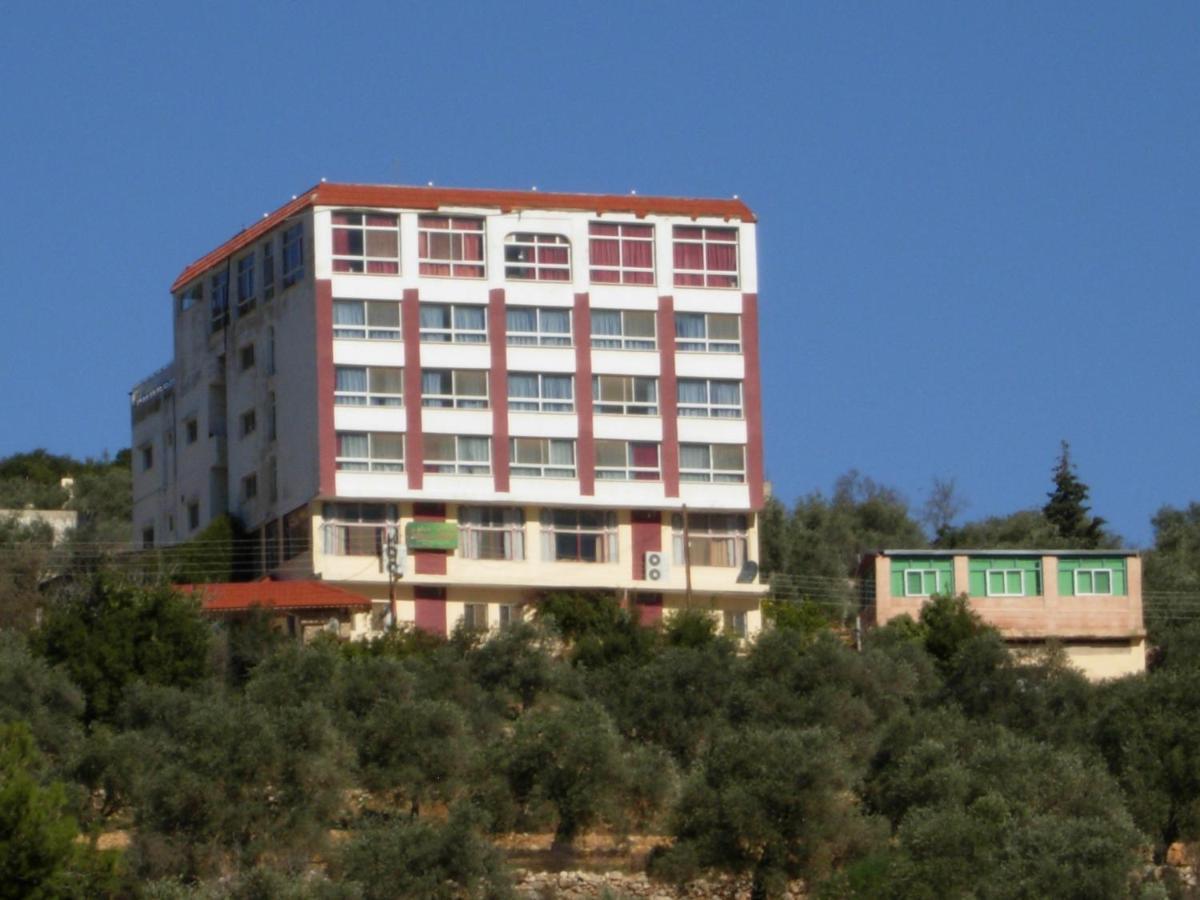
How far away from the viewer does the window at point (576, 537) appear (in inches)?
3125

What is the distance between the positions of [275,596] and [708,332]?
45.5ft

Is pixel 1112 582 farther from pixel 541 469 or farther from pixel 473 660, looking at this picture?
pixel 473 660

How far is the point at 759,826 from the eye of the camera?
45.6 metres

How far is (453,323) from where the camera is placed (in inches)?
3108

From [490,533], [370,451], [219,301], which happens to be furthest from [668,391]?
[219,301]

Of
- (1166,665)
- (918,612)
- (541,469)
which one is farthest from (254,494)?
(1166,665)

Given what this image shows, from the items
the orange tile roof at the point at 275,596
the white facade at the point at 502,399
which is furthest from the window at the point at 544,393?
the orange tile roof at the point at 275,596

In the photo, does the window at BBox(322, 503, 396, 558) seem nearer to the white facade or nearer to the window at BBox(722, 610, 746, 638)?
the white facade

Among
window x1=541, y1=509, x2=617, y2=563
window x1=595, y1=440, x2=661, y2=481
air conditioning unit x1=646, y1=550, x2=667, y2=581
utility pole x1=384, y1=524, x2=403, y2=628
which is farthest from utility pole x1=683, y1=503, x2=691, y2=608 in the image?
utility pole x1=384, y1=524, x2=403, y2=628

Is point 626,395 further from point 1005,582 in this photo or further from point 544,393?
point 1005,582

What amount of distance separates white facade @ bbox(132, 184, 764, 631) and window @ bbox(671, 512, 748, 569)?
6 centimetres

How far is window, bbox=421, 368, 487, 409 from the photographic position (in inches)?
3100

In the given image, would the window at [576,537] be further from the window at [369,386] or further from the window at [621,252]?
the window at [621,252]

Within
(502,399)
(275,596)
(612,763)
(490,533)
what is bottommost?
(612,763)
